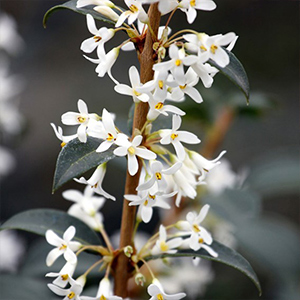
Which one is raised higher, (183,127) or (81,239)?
(183,127)

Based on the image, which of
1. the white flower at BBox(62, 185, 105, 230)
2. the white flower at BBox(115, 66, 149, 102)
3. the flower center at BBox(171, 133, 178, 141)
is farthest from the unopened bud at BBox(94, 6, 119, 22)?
the white flower at BBox(62, 185, 105, 230)

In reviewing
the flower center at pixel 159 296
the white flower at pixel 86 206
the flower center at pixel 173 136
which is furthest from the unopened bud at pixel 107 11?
the flower center at pixel 159 296

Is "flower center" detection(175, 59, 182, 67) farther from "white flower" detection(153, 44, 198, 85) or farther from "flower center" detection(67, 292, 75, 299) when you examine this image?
"flower center" detection(67, 292, 75, 299)

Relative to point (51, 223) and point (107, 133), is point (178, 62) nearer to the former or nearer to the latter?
point (107, 133)

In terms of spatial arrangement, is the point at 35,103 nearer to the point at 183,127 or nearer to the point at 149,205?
the point at 183,127

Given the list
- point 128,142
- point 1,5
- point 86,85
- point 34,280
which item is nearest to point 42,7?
point 1,5

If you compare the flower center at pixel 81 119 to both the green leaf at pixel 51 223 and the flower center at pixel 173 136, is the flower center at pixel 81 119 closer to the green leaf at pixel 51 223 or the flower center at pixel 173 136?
the flower center at pixel 173 136
